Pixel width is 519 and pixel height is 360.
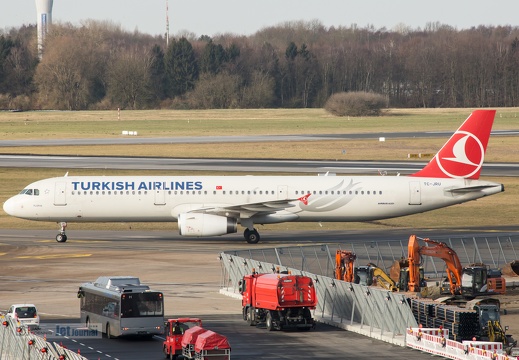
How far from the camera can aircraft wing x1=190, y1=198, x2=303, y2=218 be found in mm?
64125

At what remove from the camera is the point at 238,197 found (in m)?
65.8

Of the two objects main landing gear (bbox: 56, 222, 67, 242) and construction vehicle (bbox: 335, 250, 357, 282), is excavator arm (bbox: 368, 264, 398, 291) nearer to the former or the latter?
construction vehicle (bbox: 335, 250, 357, 282)

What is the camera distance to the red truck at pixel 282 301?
1478 inches

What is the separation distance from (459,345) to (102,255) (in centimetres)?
3074

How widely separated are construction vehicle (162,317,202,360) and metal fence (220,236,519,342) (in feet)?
26.7

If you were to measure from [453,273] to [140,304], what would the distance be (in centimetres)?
1676

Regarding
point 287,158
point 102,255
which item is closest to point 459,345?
point 102,255

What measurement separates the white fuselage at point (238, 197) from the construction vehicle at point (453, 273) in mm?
20640

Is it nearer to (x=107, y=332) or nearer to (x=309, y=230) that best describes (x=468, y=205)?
(x=309, y=230)

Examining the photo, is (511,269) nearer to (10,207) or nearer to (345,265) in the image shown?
(345,265)

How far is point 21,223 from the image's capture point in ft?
249

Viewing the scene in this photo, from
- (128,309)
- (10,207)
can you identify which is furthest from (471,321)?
(10,207)

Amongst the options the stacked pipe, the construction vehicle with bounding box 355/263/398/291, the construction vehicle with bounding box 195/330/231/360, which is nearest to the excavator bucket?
the construction vehicle with bounding box 355/263/398/291

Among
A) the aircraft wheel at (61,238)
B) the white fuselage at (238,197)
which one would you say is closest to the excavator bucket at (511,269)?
the white fuselage at (238,197)
